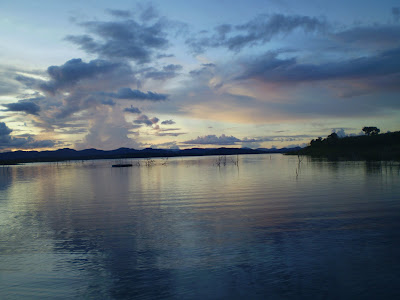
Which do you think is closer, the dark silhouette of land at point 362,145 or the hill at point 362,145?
the dark silhouette of land at point 362,145

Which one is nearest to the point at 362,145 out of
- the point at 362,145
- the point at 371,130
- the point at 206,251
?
the point at 362,145

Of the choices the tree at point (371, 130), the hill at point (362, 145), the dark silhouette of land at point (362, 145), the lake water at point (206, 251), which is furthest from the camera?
the tree at point (371, 130)

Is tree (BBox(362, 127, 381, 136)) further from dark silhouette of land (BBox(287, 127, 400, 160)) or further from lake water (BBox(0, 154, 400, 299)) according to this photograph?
lake water (BBox(0, 154, 400, 299))

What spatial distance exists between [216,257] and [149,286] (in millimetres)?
2811

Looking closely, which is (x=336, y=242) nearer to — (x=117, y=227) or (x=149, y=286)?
(x=149, y=286)

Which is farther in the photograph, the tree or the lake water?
the tree

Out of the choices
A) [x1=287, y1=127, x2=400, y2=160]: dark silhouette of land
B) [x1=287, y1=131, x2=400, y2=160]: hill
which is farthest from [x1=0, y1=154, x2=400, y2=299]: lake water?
[x1=287, y1=131, x2=400, y2=160]: hill

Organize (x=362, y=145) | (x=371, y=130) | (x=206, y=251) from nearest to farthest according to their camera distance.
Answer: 1. (x=206, y=251)
2. (x=362, y=145)
3. (x=371, y=130)

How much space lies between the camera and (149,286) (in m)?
8.48

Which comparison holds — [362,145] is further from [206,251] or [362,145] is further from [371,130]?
[206,251]

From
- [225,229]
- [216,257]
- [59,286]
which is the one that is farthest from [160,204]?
[59,286]

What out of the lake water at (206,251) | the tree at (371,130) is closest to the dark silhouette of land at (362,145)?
the tree at (371,130)

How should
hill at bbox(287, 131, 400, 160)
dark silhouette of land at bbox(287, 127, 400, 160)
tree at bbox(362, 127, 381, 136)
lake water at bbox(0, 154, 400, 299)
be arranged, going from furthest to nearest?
tree at bbox(362, 127, 381, 136) → hill at bbox(287, 131, 400, 160) → dark silhouette of land at bbox(287, 127, 400, 160) → lake water at bbox(0, 154, 400, 299)

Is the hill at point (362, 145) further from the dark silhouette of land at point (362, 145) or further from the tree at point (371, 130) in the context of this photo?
the tree at point (371, 130)
